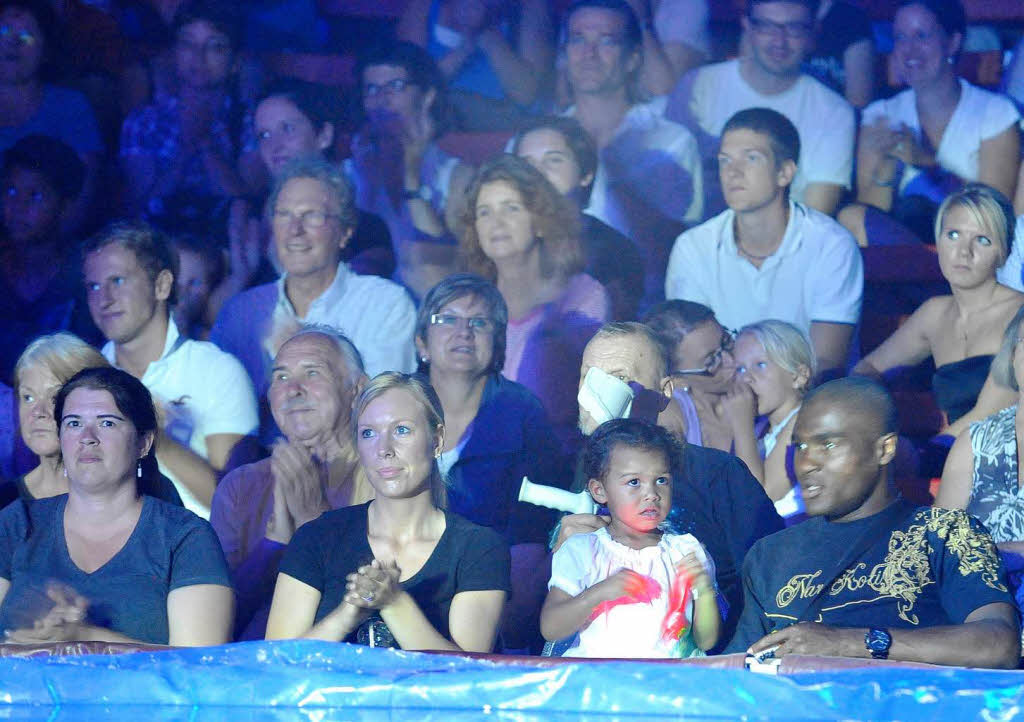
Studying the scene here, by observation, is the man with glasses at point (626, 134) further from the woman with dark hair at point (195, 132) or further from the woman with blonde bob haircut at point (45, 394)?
the woman with blonde bob haircut at point (45, 394)

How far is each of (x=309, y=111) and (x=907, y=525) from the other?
2.86 metres

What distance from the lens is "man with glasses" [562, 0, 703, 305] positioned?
4605 millimetres

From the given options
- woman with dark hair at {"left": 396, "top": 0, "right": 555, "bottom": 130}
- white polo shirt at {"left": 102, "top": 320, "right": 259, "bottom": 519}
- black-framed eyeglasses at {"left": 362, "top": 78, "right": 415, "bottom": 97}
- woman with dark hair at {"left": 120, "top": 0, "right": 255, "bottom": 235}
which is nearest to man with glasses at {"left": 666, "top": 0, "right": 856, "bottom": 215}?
woman with dark hair at {"left": 396, "top": 0, "right": 555, "bottom": 130}

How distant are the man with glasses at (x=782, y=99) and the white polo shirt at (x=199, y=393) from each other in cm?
170

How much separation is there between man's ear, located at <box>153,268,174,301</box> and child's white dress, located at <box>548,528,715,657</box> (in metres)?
1.84

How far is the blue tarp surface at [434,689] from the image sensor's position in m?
2.32

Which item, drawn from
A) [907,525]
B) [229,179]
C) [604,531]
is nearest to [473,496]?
[604,531]

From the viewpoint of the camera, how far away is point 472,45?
487 centimetres

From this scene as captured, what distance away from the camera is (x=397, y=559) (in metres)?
2.88

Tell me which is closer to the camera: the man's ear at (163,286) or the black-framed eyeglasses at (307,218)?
the man's ear at (163,286)

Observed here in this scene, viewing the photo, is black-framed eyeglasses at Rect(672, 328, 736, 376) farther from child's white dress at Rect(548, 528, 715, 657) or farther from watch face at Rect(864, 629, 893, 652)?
watch face at Rect(864, 629, 893, 652)

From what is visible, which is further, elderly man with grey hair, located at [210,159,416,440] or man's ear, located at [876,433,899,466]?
elderly man with grey hair, located at [210,159,416,440]

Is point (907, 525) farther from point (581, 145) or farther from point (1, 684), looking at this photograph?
point (581, 145)

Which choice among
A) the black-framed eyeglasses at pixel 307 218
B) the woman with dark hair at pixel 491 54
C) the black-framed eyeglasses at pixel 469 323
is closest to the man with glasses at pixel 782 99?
the woman with dark hair at pixel 491 54
